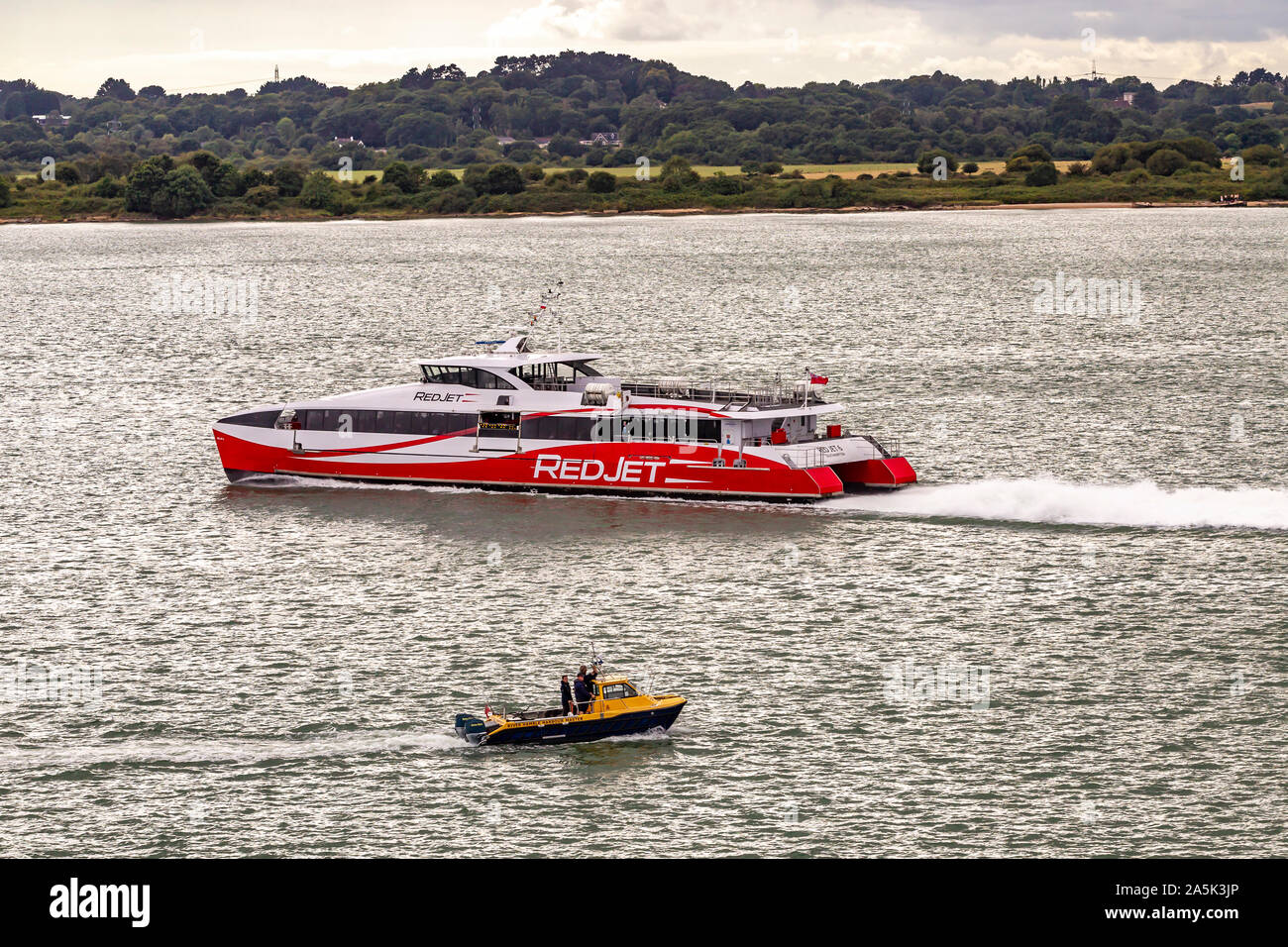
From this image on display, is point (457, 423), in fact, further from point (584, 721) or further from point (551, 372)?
point (584, 721)

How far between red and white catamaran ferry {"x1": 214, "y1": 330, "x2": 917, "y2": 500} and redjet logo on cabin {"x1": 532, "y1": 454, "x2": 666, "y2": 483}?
0.05 m

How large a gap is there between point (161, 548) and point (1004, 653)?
3916cm

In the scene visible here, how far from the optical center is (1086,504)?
71.7 meters

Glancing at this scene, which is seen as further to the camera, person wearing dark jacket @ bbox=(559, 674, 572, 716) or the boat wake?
→ the boat wake

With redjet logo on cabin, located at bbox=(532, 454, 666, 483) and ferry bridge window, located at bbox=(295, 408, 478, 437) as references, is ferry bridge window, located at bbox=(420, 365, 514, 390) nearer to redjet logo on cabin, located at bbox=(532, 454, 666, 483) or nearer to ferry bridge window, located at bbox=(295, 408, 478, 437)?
ferry bridge window, located at bbox=(295, 408, 478, 437)

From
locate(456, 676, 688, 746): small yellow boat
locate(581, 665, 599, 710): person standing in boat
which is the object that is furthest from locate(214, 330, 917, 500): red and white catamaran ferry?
locate(581, 665, 599, 710): person standing in boat

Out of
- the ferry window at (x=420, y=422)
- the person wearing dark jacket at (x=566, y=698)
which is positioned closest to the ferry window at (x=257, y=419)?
the ferry window at (x=420, y=422)

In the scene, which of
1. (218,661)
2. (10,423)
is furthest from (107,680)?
(10,423)

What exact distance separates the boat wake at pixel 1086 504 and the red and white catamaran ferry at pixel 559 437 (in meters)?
2.47

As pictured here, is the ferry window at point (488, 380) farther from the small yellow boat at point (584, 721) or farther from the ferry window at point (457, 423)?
the small yellow boat at point (584, 721)

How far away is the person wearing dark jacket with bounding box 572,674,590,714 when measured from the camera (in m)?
44.4

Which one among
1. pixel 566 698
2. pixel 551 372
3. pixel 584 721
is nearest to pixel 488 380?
pixel 551 372

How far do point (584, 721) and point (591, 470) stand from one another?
A: 3313cm

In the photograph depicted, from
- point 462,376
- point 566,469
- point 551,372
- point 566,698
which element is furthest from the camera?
point 551,372
